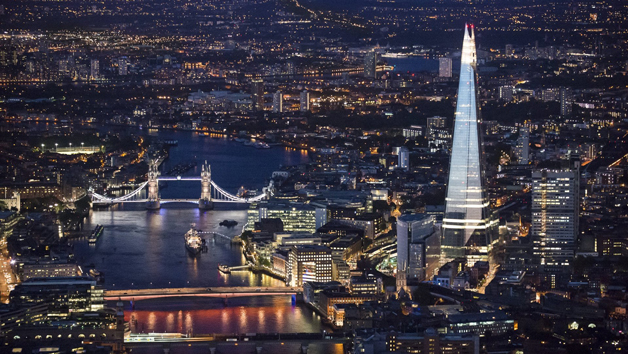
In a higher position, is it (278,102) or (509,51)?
(509,51)

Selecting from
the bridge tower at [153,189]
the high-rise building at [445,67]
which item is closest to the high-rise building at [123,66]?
the high-rise building at [445,67]

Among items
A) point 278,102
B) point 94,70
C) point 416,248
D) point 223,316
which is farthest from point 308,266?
point 94,70

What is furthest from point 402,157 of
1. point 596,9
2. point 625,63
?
point 596,9

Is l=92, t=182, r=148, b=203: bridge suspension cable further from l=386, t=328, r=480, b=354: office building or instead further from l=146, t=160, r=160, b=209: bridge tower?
l=386, t=328, r=480, b=354: office building

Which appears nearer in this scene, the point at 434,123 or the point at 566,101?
the point at 434,123

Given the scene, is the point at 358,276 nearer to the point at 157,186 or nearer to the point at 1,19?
the point at 157,186

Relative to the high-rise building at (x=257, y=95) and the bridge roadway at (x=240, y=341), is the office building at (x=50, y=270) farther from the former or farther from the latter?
the high-rise building at (x=257, y=95)

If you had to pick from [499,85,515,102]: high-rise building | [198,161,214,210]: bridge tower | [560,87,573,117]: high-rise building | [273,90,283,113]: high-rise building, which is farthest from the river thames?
[273,90,283,113]: high-rise building

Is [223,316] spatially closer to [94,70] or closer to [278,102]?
[278,102]
